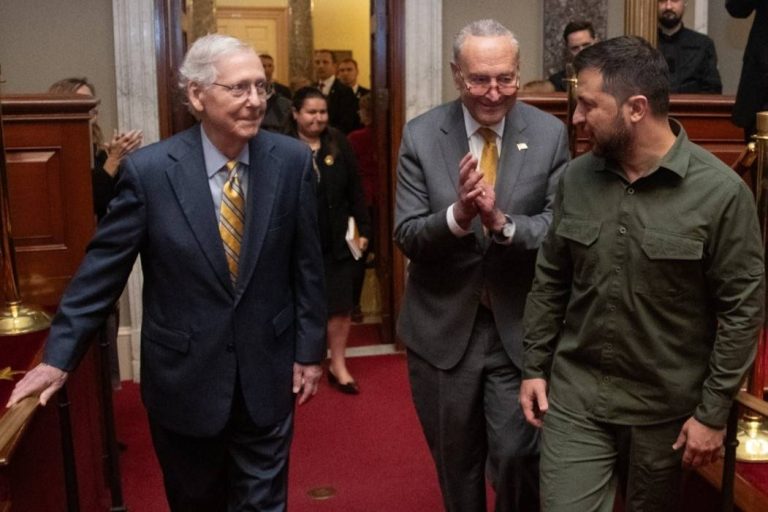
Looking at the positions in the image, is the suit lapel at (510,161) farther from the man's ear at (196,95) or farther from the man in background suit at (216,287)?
the man's ear at (196,95)

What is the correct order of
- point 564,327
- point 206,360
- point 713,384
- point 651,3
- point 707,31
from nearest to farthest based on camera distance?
point 713,384
point 564,327
point 206,360
point 651,3
point 707,31

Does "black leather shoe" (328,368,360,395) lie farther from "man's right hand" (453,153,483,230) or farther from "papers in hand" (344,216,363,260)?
"man's right hand" (453,153,483,230)

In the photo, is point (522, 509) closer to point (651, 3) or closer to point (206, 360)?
point (206, 360)

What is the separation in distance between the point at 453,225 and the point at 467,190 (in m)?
0.18

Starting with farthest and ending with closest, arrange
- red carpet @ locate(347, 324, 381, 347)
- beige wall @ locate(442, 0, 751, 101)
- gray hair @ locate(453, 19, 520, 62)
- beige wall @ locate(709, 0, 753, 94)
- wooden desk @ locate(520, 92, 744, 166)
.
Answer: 1. beige wall @ locate(709, 0, 753, 94)
2. red carpet @ locate(347, 324, 381, 347)
3. beige wall @ locate(442, 0, 751, 101)
4. wooden desk @ locate(520, 92, 744, 166)
5. gray hair @ locate(453, 19, 520, 62)

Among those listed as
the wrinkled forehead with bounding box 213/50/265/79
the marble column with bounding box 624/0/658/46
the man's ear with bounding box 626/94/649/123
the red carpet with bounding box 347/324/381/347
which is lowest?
the red carpet with bounding box 347/324/381/347

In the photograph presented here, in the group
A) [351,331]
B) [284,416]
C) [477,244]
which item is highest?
[477,244]

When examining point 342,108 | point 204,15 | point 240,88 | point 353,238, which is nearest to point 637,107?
point 240,88

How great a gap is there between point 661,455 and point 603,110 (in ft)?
2.50

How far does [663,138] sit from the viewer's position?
6.98 ft

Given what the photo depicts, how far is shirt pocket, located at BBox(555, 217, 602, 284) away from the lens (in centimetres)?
218

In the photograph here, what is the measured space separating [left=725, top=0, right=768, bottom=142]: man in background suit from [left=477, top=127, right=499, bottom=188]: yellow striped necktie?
1.64m

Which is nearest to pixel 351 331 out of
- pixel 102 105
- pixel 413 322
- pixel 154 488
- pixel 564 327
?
pixel 102 105

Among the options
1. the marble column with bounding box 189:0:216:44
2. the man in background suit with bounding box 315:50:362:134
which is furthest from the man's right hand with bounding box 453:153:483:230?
the marble column with bounding box 189:0:216:44
